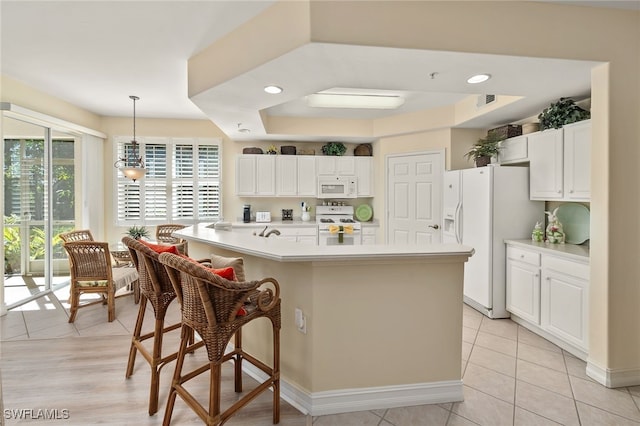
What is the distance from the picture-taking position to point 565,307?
2.94 metres

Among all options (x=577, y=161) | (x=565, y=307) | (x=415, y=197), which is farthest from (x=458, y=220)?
(x=565, y=307)

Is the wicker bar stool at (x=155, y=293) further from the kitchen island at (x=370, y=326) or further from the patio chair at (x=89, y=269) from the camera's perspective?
the patio chair at (x=89, y=269)

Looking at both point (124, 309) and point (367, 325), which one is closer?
point (367, 325)

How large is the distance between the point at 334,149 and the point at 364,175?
2.24ft

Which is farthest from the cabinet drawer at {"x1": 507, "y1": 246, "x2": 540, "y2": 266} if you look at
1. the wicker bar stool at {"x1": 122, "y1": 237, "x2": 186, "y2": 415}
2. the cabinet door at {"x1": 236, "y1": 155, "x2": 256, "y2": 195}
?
the cabinet door at {"x1": 236, "y1": 155, "x2": 256, "y2": 195}

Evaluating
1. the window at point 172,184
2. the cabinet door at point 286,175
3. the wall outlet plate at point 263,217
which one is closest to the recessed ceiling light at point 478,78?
the cabinet door at point 286,175

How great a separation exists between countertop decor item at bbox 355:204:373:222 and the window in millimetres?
2461

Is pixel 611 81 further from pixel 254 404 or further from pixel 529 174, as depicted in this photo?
pixel 254 404

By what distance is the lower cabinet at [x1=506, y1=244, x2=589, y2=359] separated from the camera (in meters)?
2.79

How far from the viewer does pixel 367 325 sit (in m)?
2.23

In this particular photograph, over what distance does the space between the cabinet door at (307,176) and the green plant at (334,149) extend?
28 cm

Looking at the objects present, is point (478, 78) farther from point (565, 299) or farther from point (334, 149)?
point (334, 149)

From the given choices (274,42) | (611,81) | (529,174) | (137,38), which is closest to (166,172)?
(137,38)

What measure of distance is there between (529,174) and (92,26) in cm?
440
